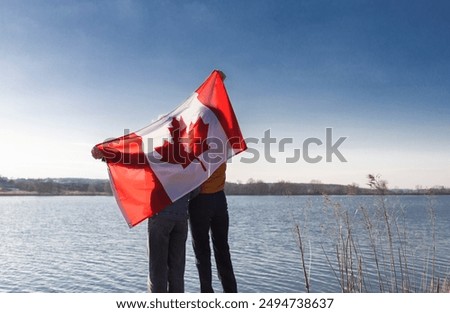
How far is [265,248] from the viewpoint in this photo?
17.0 metres

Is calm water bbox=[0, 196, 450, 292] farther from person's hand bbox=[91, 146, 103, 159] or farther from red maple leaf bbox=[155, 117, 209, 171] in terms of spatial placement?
person's hand bbox=[91, 146, 103, 159]

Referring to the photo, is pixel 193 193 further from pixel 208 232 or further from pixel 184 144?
pixel 184 144

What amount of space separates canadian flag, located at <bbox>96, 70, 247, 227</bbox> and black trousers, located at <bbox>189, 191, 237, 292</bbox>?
24 centimetres

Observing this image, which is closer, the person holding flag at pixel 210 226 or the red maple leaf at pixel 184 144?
the person holding flag at pixel 210 226

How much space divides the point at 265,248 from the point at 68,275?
7.29m

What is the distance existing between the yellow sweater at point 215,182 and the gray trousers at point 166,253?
50cm

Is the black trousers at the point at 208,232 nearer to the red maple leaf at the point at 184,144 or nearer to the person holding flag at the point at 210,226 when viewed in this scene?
the person holding flag at the point at 210,226

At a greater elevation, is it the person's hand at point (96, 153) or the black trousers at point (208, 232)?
the person's hand at point (96, 153)

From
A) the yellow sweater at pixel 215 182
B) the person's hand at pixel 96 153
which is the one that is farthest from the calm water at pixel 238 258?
the person's hand at pixel 96 153

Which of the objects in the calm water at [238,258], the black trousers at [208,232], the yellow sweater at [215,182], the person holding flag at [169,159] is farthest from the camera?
the calm water at [238,258]

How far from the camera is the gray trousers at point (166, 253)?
14.6 ft

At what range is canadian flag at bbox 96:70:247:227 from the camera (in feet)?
16.1

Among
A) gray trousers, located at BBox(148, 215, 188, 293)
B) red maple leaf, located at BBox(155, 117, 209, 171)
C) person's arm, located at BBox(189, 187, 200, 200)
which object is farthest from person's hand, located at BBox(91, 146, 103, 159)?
person's arm, located at BBox(189, 187, 200, 200)
